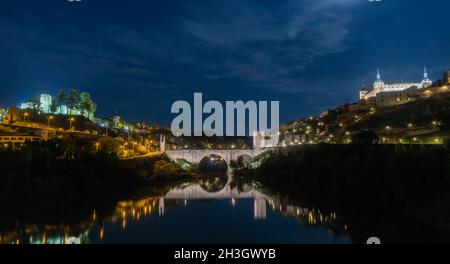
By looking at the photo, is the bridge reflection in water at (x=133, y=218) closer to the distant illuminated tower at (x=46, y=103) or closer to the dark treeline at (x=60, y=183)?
the dark treeline at (x=60, y=183)

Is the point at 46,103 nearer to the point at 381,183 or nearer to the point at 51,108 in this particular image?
the point at 51,108

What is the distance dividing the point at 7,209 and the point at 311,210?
1575cm

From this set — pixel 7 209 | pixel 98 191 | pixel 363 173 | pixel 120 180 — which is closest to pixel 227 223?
pixel 363 173

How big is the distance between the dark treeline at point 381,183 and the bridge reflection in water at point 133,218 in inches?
57.4

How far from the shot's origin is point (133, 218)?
855 inches

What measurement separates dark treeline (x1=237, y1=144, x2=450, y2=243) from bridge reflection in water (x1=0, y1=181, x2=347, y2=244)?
146 centimetres

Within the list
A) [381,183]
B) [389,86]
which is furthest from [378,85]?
[381,183]

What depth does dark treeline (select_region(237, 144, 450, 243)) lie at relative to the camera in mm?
17562

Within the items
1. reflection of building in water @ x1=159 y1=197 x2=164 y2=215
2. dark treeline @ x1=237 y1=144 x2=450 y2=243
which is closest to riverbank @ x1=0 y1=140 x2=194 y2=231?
reflection of building in water @ x1=159 y1=197 x2=164 y2=215

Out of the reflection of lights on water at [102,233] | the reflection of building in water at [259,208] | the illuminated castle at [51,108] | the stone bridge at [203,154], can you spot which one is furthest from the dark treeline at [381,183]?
the illuminated castle at [51,108]

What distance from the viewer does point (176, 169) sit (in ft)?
179

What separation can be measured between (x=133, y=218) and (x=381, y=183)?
1284 cm

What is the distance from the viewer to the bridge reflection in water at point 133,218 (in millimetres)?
16484
